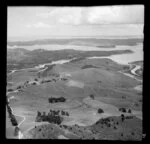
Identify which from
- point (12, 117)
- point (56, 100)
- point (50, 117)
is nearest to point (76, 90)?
point (56, 100)

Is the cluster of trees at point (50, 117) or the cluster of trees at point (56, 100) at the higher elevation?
the cluster of trees at point (56, 100)

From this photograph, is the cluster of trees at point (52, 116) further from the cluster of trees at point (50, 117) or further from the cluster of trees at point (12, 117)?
the cluster of trees at point (12, 117)

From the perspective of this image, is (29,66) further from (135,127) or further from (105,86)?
(135,127)

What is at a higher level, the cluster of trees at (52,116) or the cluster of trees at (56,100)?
the cluster of trees at (56,100)

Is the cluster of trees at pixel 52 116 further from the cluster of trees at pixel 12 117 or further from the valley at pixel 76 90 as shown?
the cluster of trees at pixel 12 117

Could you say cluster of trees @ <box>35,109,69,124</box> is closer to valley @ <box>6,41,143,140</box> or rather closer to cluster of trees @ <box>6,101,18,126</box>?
valley @ <box>6,41,143,140</box>

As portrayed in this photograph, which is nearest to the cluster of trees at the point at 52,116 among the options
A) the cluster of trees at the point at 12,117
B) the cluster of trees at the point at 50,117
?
the cluster of trees at the point at 50,117

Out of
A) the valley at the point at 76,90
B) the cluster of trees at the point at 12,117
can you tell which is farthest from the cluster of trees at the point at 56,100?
the cluster of trees at the point at 12,117

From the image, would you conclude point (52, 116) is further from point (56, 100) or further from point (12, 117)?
point (12, 117)

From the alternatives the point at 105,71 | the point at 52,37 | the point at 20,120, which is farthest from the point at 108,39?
the point at 20,120

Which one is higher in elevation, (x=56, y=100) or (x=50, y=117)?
(x=56, y=100)

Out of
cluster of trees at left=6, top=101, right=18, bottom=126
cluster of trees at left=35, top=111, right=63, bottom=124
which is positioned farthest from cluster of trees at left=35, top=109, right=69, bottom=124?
cluster of trees at left=6, top=101, right=18, bottom=126
